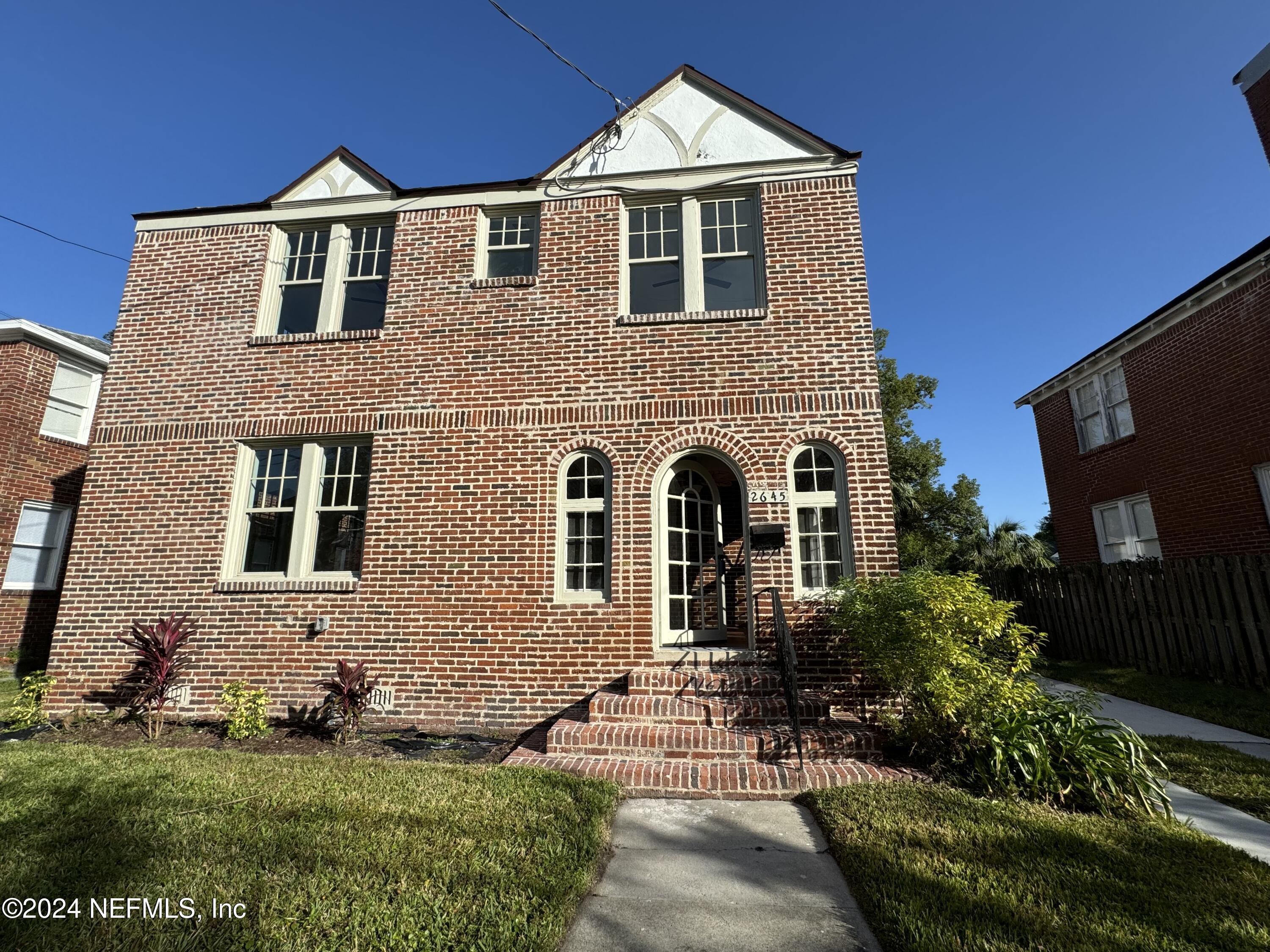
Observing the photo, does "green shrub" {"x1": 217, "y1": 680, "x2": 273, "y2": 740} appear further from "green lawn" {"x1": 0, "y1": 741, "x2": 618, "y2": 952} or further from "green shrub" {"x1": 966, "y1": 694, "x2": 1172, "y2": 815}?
"green shrub" {"x1": 966, "y1": 694, "x2": 1172, "y2": 815}

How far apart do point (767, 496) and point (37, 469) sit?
14774mm

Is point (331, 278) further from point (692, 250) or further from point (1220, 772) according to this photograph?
point (1220, 772)

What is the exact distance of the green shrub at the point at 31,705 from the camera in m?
6.57

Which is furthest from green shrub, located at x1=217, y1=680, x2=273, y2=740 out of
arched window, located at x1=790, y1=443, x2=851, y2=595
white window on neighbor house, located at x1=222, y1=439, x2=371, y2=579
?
arched window, located at x1=790, y1=443, x2=851, y2=595

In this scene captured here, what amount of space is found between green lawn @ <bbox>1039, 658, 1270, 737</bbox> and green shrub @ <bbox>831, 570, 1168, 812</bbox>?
76 cm

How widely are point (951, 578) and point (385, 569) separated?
20.8 feet

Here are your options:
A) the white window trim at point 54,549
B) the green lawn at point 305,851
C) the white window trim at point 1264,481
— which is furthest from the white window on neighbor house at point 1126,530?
the white window trim at point 54,549

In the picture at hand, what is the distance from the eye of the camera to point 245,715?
6.24 metres

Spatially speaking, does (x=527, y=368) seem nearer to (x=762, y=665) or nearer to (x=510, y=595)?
(x=510, y=595)

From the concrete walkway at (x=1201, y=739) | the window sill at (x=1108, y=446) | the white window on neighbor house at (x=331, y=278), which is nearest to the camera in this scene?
the concrete walkway at (x=1201, y=739)

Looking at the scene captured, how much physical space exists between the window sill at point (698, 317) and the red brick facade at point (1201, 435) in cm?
961
